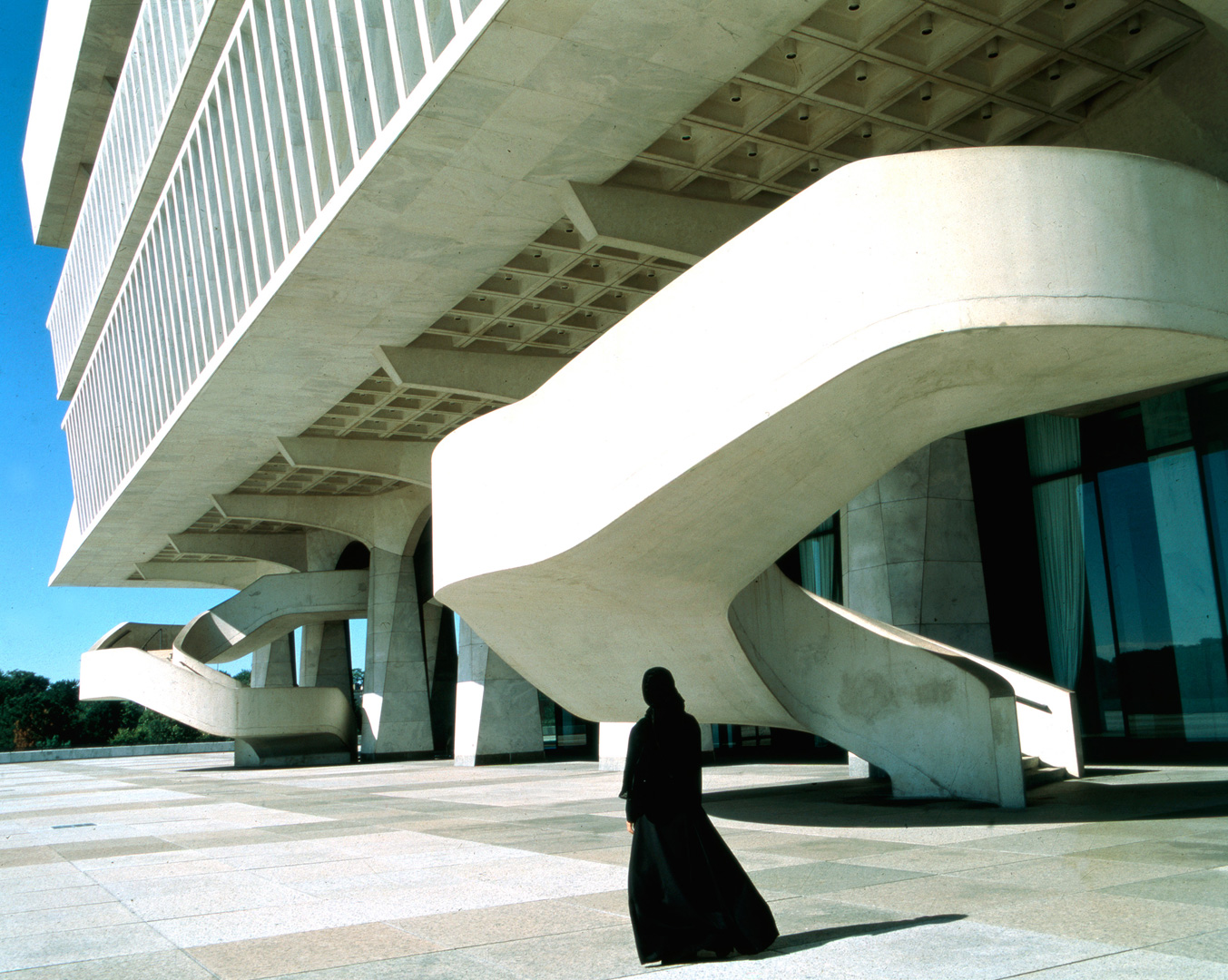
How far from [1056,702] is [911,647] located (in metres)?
2.94

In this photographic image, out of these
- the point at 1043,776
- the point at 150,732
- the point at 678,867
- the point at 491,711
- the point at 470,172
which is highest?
the point at 470,172

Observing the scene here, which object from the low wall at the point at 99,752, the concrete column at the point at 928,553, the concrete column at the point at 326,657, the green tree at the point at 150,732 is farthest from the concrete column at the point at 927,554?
the green tree at the point at 150,732

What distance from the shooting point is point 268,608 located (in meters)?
33.8

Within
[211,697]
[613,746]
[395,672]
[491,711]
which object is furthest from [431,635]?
[613,746]

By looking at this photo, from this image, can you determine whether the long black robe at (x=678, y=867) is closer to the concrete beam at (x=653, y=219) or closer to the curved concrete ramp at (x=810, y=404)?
the curved concrete ramp at (x=810, y=404)

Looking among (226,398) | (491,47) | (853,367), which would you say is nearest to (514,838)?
(853,367)

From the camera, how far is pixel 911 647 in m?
11.5

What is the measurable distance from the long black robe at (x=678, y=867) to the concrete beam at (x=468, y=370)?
50.3 ft

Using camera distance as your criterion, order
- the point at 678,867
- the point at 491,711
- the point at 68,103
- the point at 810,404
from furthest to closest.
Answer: the point at 68,103 < the point at 491,711 < the point at 810,404 < the point at 678,867

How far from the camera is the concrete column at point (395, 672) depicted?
3172 centimetres

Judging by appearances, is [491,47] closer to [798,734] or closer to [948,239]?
[948,239]

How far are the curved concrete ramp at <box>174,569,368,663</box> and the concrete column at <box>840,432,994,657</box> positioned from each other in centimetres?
2212

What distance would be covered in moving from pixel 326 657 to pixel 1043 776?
1254 inches

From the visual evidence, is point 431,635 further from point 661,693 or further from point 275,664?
point 661,693
